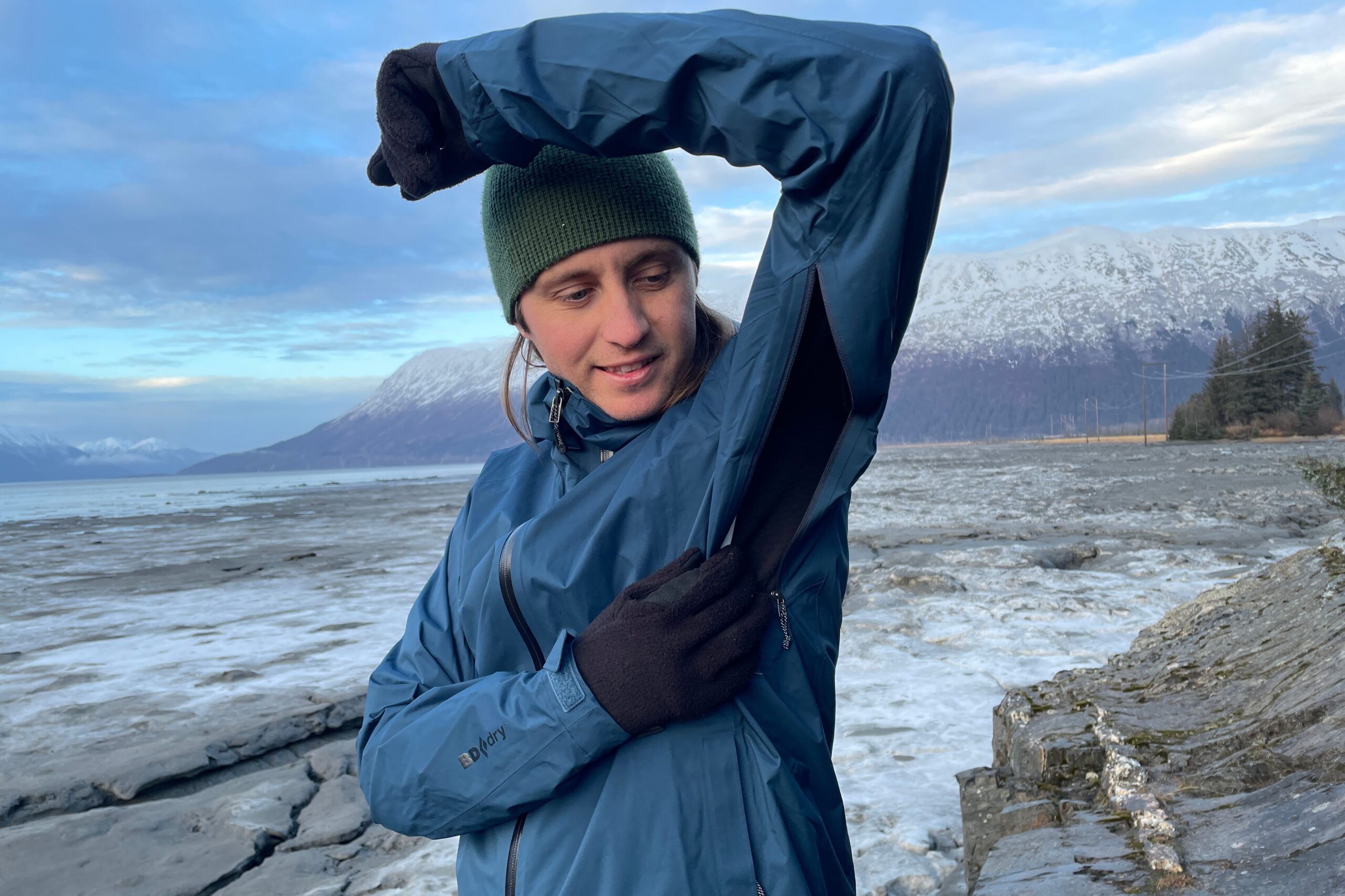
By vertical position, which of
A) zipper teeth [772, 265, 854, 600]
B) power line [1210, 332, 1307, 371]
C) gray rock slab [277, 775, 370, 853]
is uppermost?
power line [1210, 332, 1307, 371]

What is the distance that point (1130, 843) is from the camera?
5.59ft

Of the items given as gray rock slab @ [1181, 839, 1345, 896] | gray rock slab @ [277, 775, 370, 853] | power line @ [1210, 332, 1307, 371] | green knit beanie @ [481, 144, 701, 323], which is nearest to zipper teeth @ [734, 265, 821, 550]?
green knit beanie @ [481, 144, 701, 323]

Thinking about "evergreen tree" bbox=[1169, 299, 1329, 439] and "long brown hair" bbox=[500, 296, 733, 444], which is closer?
"long brown hair" bbox=[500, 296, 733, 444]

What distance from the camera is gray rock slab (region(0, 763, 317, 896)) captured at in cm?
291

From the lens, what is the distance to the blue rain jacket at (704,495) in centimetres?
102

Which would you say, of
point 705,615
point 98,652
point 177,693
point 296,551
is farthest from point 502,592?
point 296,551

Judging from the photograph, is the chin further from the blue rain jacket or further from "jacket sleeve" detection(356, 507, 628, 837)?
"jacket sleeve" detection(356, 507, 628, 837)

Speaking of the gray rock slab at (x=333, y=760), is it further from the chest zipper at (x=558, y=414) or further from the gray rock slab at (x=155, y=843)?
the chest zipper at (x=558, y=414)

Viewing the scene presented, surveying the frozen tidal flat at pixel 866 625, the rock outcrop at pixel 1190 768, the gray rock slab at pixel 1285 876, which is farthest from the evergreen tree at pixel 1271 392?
the gray rock slab at pixel 1285 876

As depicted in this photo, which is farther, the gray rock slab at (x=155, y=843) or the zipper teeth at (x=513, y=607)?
the gray rock slab at (x=155, y=843)

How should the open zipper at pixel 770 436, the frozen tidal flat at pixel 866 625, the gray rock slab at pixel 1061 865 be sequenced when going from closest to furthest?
the open zipper at pixel 770 436, the gray rock slab at pixel 1061 865, the frozen tidal flat at pixel 866 625

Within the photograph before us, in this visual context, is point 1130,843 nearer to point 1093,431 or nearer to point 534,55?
point 534,55

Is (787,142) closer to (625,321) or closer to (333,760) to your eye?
(625,321)

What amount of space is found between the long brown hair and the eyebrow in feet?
0.37
